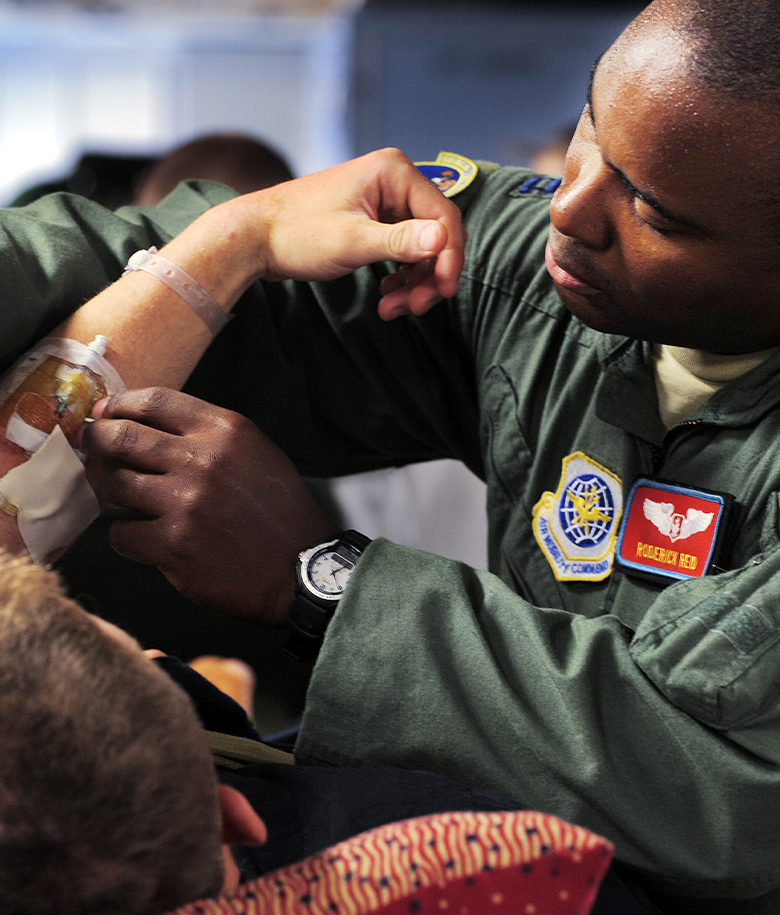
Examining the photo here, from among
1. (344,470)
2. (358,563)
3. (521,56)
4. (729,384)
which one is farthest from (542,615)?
(521,56)

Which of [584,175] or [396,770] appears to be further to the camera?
[584,175]

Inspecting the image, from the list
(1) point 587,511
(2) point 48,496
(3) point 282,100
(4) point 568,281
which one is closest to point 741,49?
(4) point 568,281

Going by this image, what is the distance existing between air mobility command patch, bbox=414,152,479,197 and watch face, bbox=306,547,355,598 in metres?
0.44

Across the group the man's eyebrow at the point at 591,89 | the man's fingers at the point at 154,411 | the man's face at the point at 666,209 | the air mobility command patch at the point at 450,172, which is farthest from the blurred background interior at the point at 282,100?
the man's eyebrow at the point at 591,89

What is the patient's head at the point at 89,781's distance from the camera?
47cm

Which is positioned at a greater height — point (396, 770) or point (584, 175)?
point (584, 175)

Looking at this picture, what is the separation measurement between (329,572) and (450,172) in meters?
0.53

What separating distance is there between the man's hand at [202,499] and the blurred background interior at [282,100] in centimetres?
9

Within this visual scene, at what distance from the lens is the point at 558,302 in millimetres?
1021

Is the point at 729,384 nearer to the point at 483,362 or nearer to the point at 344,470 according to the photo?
the point at 483,362

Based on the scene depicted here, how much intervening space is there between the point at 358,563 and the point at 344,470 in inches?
16.4

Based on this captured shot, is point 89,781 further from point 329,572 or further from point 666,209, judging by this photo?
point 666,209

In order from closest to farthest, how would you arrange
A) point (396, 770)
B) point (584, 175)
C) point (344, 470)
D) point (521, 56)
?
point (396, 770), point (584, 175), point (344, 470), point (521, 56)

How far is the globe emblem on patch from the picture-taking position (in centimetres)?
96
